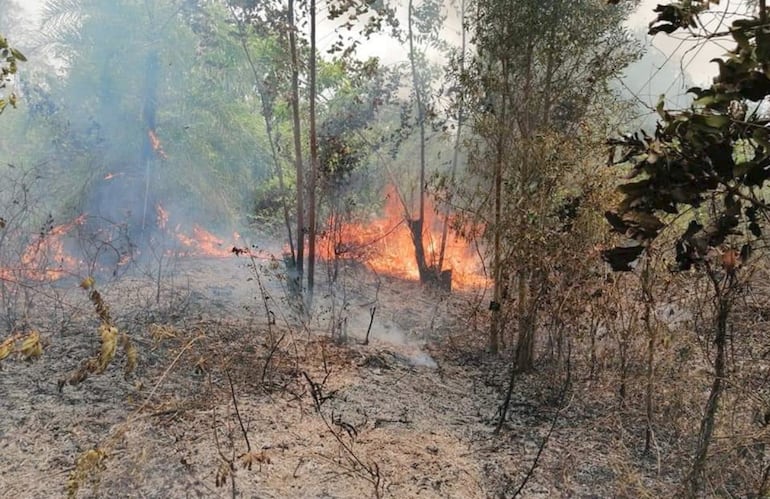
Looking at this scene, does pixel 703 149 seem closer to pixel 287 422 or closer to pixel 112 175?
pixel 287 422

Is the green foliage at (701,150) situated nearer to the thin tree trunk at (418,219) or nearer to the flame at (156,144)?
the thin tree trunk at (418,219)

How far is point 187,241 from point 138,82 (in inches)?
130

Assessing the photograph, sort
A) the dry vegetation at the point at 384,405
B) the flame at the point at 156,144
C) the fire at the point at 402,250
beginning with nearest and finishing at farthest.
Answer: the dry vegetation at the point at 384,405
the flame at the point at 156,144
the fire at the point at 402,250

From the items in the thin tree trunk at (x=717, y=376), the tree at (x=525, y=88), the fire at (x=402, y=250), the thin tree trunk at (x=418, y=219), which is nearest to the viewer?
the thin tree trunk at (x=717, y=376)

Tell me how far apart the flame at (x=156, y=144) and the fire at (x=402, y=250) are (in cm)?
414

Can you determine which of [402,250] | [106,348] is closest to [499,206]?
[106,348]

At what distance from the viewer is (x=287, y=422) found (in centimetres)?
368

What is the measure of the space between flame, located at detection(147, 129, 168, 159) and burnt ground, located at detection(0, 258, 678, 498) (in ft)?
14.1

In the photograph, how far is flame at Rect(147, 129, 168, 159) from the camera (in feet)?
31.1

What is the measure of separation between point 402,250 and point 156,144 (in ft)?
19.1

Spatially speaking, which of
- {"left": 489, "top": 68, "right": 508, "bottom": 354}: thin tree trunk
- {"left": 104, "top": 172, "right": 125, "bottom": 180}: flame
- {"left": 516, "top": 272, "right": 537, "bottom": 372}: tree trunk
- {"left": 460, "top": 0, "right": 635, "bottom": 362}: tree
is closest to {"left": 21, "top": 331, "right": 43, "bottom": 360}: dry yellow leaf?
{"left": 516, "top": 272, "right": 537, "bottom": 372}: tree trunk

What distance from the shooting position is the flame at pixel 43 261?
18.9ft

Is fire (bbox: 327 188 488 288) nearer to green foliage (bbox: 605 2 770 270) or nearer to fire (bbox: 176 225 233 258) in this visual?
fire (bbox: 176 225 233 258)

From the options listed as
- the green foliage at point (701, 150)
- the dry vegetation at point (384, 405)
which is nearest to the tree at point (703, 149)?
the green foliage at point (701, 150)
